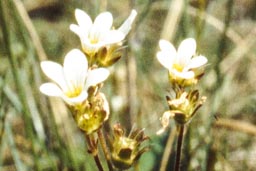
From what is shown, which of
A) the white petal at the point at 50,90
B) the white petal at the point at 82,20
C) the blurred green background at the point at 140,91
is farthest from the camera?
the blurred green background at the point at 140,91

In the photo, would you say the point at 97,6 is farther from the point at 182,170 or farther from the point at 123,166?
the point at 123,166

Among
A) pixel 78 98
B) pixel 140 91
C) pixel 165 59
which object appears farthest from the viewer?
pixel 140 91

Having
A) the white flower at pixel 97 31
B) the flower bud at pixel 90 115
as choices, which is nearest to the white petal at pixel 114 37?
the white flower at pixel 97 31

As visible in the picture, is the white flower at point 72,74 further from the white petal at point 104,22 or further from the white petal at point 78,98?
the white petal at point 104,22

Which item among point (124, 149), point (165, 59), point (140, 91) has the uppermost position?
point (165, 59)

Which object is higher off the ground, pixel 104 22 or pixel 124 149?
pixel 104 22

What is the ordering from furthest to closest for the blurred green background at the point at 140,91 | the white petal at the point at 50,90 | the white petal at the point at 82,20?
the blurred green background at the point at 140,91, the white petal at the point at 82,20, the white petal at the point at 50,90

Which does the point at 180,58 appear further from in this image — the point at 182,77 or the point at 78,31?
the point at 78,31

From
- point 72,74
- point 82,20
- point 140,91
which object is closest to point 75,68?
point 72,74
